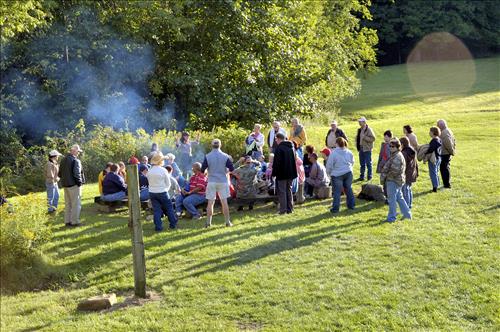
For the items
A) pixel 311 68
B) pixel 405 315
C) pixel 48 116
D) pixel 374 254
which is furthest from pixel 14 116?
pixel 405 315

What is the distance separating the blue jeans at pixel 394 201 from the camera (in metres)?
12.7

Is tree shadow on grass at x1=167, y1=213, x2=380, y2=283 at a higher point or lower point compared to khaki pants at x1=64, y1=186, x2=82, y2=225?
lower

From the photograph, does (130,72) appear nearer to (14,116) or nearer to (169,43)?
(169,43)

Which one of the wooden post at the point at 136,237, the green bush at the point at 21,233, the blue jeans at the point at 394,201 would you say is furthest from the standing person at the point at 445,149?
the green bush at the point at 21,233

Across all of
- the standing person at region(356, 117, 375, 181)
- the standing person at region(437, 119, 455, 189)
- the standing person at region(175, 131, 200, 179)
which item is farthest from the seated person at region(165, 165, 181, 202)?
the standing person at region(437, 119, 455, 189)

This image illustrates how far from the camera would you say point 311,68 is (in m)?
25.7

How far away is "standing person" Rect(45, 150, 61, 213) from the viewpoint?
45.6 feet

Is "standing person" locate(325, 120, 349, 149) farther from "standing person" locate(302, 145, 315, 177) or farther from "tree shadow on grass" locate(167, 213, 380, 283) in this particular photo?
"tree shadow on grass" locate(167, 213, 380, 283)

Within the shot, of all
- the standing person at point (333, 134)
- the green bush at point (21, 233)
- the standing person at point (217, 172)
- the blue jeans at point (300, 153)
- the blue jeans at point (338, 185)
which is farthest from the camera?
the standing person at point (333, 134)

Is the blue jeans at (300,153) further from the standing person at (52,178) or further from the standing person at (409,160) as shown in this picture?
the standing person at (52,178)

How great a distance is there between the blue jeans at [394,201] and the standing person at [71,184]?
6349 mm

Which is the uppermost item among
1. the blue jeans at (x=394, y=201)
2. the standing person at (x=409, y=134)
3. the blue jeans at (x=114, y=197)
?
the standing person at (x=409, y=134)

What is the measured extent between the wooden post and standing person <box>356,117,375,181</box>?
8456 mm

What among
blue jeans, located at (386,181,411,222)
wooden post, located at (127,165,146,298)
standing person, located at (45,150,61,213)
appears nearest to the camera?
wooden post, located at (127,165,146,298)
